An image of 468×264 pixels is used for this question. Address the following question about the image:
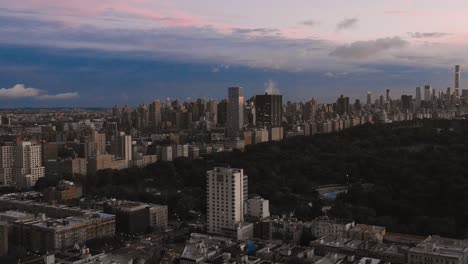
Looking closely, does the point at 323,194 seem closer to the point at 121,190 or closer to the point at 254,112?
the point at 121,190

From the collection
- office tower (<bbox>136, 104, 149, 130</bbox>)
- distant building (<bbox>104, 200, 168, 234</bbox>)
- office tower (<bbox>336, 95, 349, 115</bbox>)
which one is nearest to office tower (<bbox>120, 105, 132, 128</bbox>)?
office tower (<bbox>136, 104, 149, 130</bbox>)

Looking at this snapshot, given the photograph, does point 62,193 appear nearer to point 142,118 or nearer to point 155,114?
point 142,118

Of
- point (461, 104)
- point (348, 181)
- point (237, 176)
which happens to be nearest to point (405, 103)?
point (461, 104)

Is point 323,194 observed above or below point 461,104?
below

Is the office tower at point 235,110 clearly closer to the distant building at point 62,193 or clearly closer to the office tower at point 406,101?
the office tower at point 406,101

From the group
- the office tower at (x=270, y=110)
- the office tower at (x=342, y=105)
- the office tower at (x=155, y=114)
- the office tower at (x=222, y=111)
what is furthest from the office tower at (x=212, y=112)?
the office tower at (x=342, y=105)

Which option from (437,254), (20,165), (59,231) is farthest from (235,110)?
(437,254)
